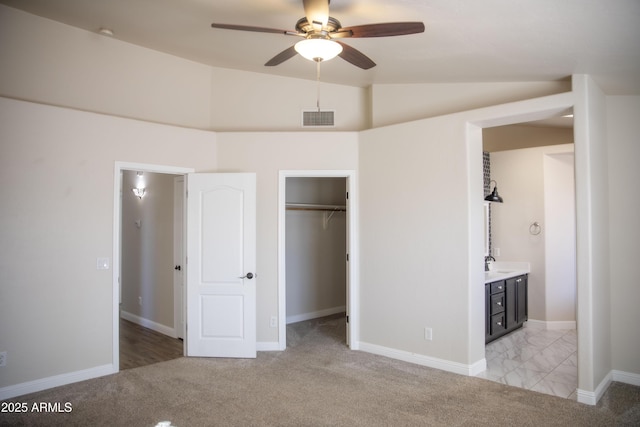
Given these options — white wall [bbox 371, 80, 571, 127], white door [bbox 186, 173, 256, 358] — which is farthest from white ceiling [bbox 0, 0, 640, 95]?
white door [bbox 186, 173, 256, 358]

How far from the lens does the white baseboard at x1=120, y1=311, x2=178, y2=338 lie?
5.53 metres

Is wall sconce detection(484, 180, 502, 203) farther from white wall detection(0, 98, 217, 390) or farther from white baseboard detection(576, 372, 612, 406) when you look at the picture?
white wall detection(0, 98, 217, 390)

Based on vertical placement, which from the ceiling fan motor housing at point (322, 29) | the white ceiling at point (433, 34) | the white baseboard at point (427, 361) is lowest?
the white baseboard at point (427, 361)

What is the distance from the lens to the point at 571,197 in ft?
19.8

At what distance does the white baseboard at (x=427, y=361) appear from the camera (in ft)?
13.6

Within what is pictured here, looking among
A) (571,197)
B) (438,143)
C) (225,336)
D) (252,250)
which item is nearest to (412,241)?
(438,143)

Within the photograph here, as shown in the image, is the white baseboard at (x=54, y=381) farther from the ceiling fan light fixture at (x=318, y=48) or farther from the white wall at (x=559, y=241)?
the white wall at (x=559, y=241)

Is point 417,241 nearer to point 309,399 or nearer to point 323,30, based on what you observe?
point 309,399

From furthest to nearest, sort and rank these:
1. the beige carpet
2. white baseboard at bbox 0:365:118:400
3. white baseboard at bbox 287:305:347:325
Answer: white baseboard at bbox 287:305:347:325 → white baseboard at bbox 0:365:118:400 → the beige carpet

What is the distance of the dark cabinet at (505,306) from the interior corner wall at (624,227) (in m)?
1.27

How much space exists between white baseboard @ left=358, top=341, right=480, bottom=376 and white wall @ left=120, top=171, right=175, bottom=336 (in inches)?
102

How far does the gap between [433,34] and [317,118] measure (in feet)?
7.09

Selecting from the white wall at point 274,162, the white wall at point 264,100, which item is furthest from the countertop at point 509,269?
the white wall at point 264,100

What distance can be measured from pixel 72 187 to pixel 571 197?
6197 mm
